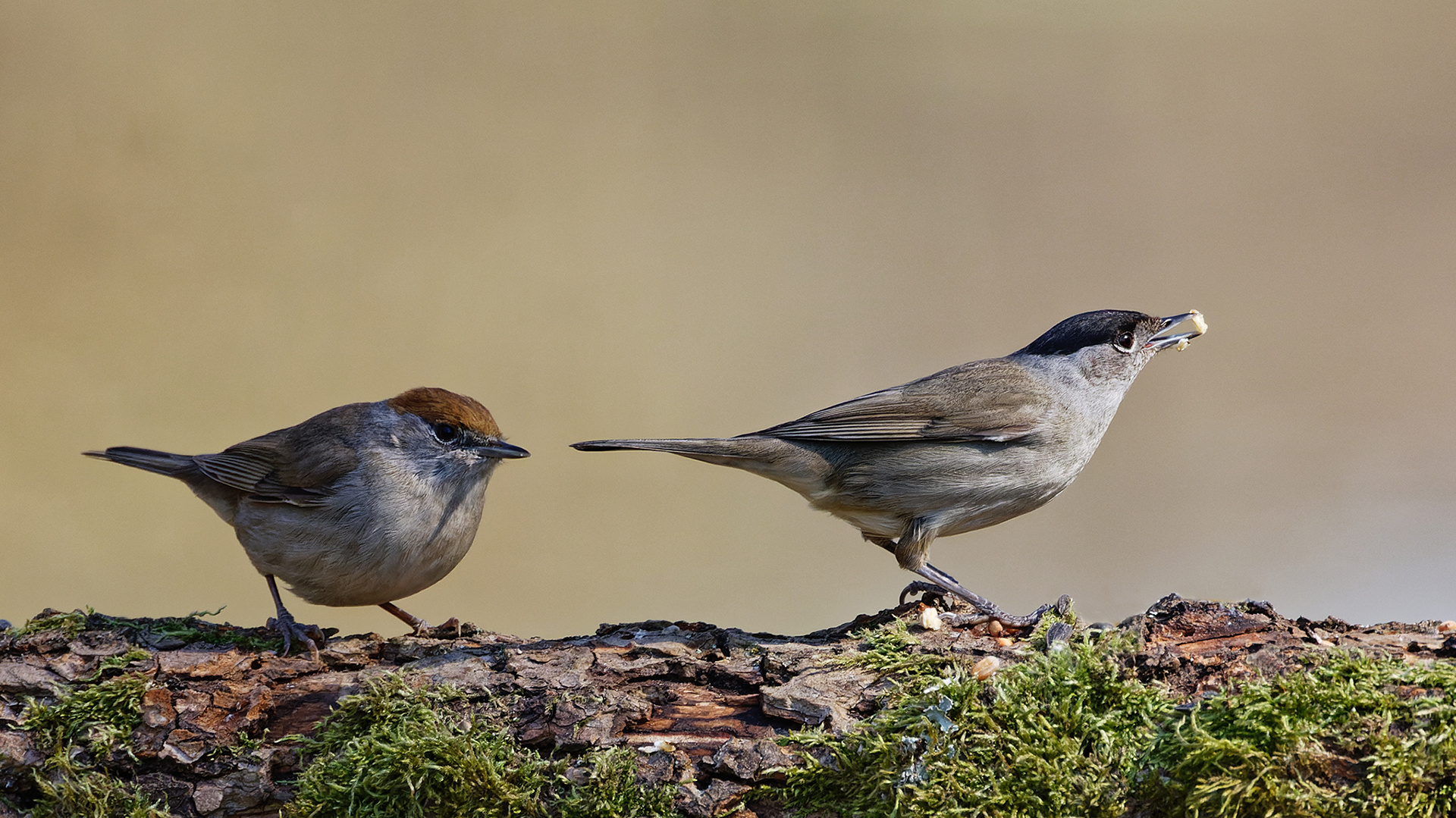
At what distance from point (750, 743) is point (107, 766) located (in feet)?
6.54

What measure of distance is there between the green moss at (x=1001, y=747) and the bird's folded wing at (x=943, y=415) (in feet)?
5.52

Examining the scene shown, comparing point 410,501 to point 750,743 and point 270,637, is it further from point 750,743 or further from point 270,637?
point 750,743

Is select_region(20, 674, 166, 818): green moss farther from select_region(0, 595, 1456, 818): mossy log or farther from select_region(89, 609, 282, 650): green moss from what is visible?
select_region(89, 609, 282, 650): green moss

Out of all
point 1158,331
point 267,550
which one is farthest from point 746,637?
point 1158,331

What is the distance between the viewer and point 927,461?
4172 millimetres

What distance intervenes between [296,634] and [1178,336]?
4213 mm

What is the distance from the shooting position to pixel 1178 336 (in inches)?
181

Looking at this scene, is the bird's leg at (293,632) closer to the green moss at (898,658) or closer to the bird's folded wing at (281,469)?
the bird's folded wing at (281,469)

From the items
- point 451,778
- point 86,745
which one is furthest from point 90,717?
point 451,778

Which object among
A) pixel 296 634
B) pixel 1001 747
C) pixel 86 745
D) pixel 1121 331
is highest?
pixel 1121 331

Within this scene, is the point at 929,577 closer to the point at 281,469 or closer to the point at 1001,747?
the point at 1001,747

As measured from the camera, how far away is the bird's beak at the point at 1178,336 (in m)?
4.55

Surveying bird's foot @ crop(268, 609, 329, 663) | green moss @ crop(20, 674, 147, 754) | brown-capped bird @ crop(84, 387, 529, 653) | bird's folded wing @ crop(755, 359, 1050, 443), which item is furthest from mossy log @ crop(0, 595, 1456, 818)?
bird's folded wing @ crop(755, 359, 1050, 443)

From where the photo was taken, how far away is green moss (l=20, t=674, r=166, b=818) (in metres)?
2.82
